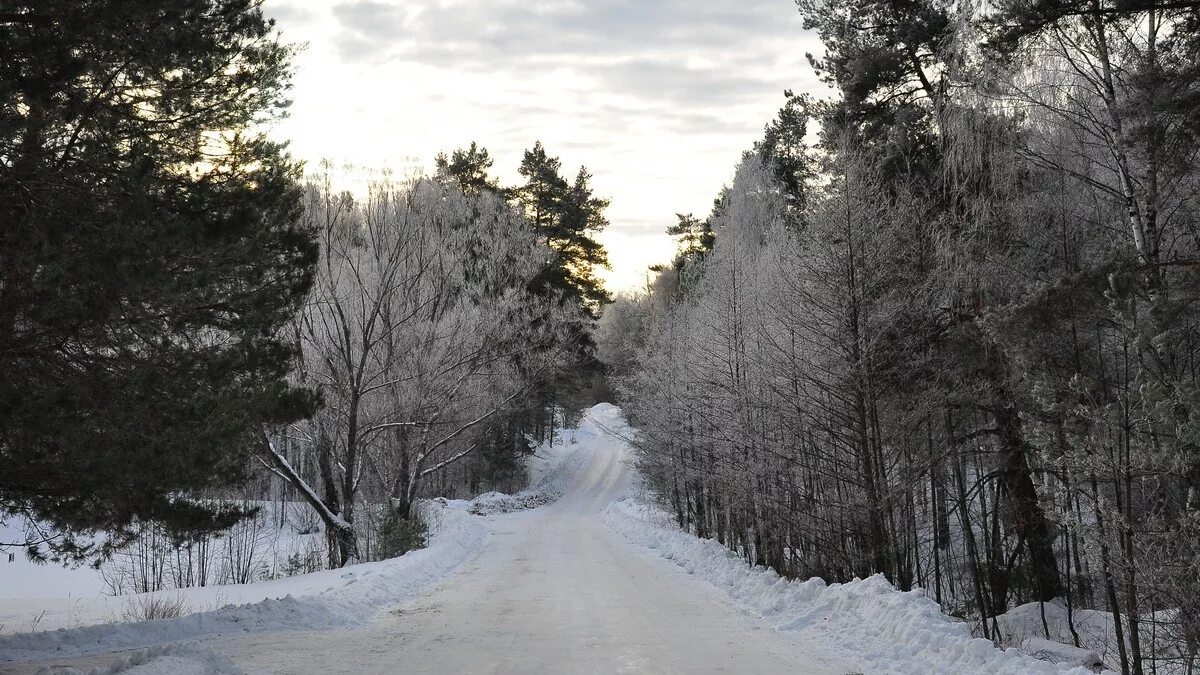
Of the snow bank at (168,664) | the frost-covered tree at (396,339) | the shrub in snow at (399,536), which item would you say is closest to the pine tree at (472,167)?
the frost-covered tree at (396,339)

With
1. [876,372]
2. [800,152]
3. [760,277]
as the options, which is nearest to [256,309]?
[876,372]

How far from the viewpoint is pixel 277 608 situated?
34.2 feet

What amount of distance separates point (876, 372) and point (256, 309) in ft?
29.1

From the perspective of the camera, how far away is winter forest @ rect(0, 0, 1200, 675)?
23.7ft

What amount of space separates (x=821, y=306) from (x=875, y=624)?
5.06 meters

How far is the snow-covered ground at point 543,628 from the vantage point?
7734mm

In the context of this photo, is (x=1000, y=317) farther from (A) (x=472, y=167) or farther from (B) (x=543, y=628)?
(A) (x=472, y=167)

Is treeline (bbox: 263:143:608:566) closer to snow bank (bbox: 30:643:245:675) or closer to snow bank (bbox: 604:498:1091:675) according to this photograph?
snow bank (bbox: 30:643:245:675)

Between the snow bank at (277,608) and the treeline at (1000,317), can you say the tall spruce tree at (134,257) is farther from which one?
the treeline at (1000,317)

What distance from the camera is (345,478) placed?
19.6 m

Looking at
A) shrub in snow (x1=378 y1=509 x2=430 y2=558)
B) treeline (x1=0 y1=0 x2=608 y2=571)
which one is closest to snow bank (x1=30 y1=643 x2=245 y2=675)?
treeline (x1=0 y1=0 x2=608 y2=571)

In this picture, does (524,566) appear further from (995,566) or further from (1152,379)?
(1152,379)

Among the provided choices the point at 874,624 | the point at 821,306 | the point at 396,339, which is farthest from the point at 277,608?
the point at 396,339

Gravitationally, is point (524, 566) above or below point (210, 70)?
below
